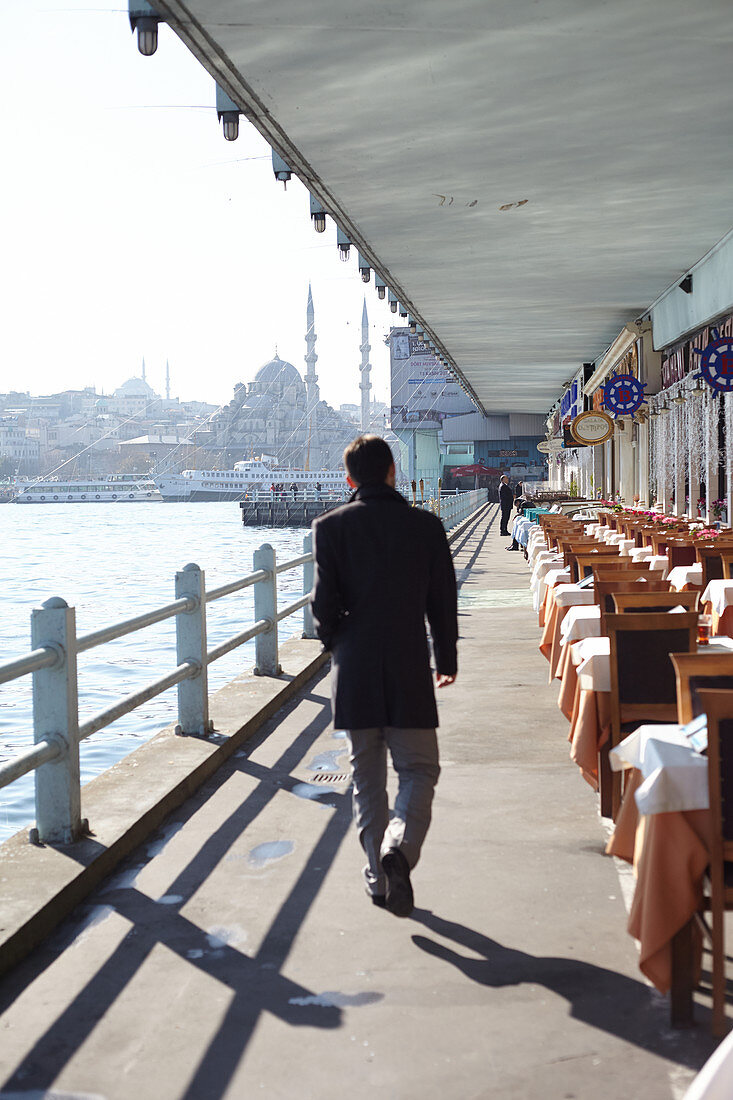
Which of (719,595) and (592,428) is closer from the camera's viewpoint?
(719,595)

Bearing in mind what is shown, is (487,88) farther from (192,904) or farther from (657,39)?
(192,904)

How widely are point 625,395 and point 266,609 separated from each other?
11.6m

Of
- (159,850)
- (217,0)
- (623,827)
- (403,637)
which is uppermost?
(217,0)

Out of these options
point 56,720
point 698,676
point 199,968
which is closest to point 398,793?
point 199,968

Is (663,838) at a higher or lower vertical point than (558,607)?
lower

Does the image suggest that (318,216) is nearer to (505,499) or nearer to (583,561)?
(583,561)

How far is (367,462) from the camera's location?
12.6ft

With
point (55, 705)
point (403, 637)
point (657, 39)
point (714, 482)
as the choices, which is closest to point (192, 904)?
point (55, 705)

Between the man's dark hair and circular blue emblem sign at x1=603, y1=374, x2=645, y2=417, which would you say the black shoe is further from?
circular blue emblem sign at x1=603, y1=374, x2=645, y2=417

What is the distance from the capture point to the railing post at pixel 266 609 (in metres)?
7.98

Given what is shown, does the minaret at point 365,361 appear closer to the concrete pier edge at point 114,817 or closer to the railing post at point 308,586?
the railing post at point 308,586

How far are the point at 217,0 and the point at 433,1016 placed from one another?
15.5 feet

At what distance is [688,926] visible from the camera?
3.07m

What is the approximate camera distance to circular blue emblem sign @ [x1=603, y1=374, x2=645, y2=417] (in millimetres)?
Answer: 18281
